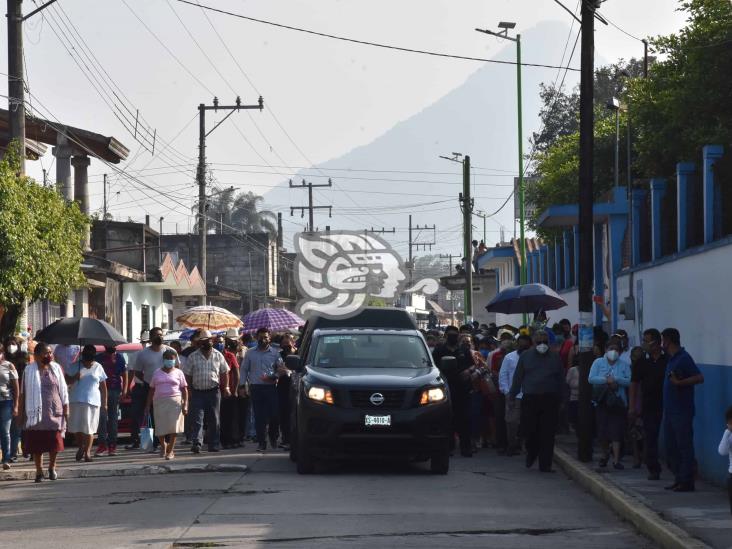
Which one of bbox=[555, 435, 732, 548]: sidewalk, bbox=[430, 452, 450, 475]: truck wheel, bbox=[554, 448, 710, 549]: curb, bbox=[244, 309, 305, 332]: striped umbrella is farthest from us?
bbox=[244, 309, 305, 332]: striped umbrella

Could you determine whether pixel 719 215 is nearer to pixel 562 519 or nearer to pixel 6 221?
pixel 562 519

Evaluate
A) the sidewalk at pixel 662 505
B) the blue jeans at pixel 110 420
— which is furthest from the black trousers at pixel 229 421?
the sidewalk at pixel 662 505

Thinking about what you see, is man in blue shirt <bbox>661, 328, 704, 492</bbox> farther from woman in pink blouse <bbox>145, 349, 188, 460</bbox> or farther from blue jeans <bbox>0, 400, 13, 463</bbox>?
blue jeans <bbox>0, 400, 13, 463</bbox>

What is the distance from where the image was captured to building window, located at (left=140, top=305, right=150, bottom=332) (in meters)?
52.2

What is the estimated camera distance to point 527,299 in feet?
91.3

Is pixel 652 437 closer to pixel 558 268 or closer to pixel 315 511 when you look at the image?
pixel 315 511

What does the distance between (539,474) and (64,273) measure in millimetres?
9761

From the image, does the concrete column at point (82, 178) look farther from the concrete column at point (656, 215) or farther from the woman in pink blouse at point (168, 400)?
the concrete column at point (656, 215)

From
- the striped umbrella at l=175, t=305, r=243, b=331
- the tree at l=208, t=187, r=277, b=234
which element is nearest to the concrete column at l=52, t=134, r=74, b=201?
the striped umbrella at l=175, t=305, r=243, b=331

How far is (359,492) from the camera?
14.8 m

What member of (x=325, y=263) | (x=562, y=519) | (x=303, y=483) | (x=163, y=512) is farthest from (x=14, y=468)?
(x=325, y=263)

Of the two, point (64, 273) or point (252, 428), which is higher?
point (64, 273)

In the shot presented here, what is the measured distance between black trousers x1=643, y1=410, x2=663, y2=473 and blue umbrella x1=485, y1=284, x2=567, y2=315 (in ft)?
38.5

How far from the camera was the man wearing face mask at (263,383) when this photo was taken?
20.9 metres
